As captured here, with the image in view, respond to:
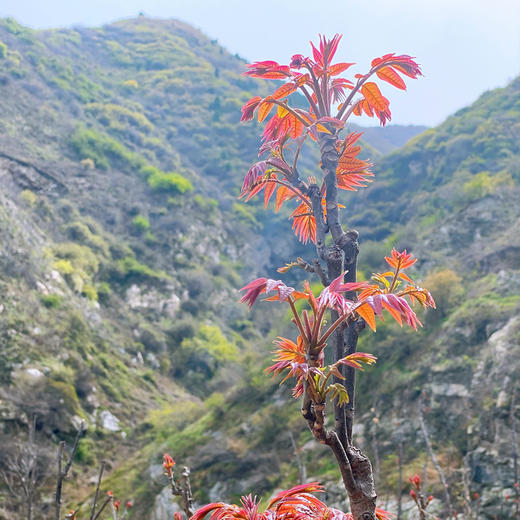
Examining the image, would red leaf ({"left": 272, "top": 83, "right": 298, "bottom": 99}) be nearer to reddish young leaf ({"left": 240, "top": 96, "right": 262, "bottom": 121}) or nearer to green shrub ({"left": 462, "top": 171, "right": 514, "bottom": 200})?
reddish young leaf ({"left": 240, "top": 96, "right": 262, "bottom": 121})

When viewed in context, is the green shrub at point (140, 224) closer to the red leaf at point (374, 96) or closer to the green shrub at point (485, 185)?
the green shrub at point (485, 185)

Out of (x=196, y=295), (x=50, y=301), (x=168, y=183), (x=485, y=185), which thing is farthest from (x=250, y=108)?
(x=168, y=183)

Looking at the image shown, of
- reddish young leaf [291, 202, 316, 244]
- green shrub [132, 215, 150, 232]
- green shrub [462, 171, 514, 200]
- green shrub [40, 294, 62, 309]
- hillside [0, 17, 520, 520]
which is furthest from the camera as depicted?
green shrub [132, 215, 150, 232]

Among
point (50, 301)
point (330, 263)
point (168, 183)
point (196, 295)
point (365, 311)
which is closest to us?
point (365, 311)

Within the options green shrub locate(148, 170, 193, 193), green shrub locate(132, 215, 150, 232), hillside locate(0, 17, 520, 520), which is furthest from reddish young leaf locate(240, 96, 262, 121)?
green shrub locate(148, 170, 193, 193)

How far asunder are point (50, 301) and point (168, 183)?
45.9 feet

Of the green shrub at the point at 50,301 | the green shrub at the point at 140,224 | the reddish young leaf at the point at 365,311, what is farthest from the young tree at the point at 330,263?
the green shrub at the point at 140,224

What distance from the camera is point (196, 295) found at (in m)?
21.9

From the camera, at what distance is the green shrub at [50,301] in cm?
1363

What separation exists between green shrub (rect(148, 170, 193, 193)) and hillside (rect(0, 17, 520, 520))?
0.12 meters

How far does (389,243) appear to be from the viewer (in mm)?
17172

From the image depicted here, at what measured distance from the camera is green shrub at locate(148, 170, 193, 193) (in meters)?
26.3

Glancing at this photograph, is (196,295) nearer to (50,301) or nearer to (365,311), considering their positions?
(50,301)

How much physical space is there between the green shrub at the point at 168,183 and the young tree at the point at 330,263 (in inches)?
1007
